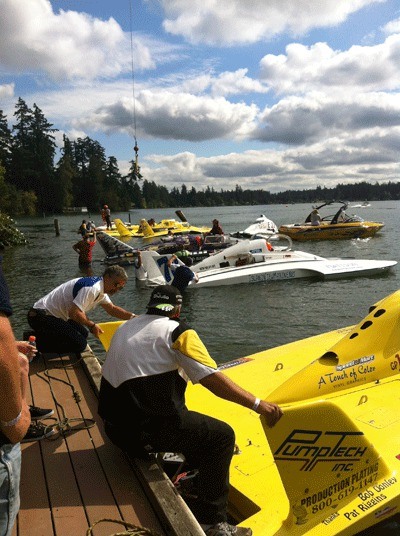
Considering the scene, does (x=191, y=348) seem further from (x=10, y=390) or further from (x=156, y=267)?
(x=156, y=267)

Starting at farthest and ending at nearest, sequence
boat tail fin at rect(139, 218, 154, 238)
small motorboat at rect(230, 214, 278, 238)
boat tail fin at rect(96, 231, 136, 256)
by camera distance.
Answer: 1. boat tail fin at rect(139, 218, 154, 238)
2. small motorboat at rect(230, 214, 278, 238)
3. boat tail fin at rect(96, 231, 136, 256)

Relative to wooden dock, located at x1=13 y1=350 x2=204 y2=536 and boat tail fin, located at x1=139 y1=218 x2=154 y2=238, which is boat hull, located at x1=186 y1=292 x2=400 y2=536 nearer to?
wooden dock, located at x1=13 y1=350 x2=204 y2=536

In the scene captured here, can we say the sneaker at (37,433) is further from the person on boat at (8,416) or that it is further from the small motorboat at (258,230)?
the small motorboat at (258,230)

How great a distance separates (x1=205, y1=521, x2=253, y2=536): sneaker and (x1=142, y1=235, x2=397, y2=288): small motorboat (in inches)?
520

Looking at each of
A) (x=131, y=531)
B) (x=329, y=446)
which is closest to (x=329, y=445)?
(x=329, y=446)

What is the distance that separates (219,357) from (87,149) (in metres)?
115

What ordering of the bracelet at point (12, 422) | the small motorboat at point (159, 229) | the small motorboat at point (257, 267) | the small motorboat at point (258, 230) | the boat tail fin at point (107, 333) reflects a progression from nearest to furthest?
1. the bracelet at point (12, 422)
2. the boat tail fin at point (107, 333)
3. the small motorboat at point (257, 267)
4. the small motorboat at point (258, 230)
5. the small motorboat at point (159, 229)

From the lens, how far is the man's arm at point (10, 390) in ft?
6.34

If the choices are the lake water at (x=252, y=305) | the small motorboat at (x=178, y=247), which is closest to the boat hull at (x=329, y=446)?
the lake water at (x=252, y=305)

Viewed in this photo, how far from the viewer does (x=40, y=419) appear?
4.30 m

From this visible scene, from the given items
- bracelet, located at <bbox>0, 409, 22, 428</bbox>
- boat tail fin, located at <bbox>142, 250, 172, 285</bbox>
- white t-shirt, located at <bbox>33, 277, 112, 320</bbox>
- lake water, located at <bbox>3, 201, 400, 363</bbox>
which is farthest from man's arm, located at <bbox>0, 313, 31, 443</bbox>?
boat tail fin, located at <bbox>142, 250, 172, 285</bbox>

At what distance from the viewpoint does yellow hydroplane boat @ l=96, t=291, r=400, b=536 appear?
123 inches

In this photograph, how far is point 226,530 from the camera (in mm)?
3016

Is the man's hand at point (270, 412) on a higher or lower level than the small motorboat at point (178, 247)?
higher
